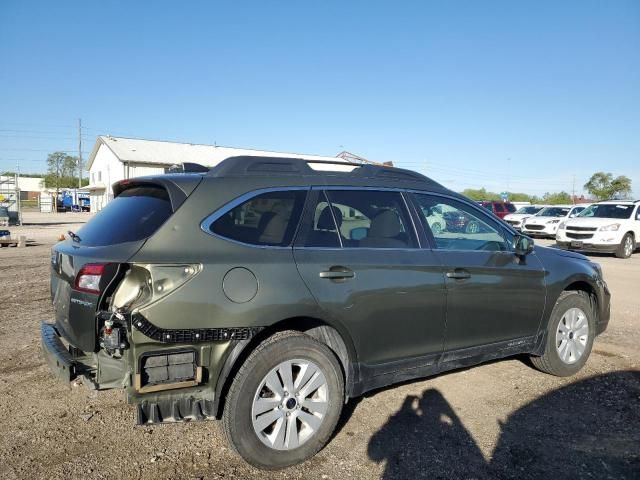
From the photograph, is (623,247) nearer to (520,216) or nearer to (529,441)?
(520,216)

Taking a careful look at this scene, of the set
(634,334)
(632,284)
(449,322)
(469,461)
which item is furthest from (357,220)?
(632,284)

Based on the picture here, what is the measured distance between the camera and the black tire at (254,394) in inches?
110

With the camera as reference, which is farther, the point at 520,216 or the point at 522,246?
the point at 520,216

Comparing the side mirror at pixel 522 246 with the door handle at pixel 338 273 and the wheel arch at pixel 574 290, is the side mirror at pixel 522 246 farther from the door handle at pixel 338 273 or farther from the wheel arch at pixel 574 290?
the door handle at pixel 338 273

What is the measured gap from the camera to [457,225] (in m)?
4.11

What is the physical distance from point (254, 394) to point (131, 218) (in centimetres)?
133

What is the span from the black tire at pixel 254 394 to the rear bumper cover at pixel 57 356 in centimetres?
94

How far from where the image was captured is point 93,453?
10.1ft

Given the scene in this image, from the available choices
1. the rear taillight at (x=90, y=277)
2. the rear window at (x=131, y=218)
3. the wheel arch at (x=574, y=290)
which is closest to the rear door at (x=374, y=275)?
A: the rear window at (x=131, y=218)

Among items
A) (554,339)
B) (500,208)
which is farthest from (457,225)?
(500,208)

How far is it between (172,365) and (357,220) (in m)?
1.60

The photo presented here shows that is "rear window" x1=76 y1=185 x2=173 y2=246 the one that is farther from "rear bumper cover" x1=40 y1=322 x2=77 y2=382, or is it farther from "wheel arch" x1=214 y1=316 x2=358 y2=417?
"wheel arch" x1=214 y1=316 x2=358 y2=417

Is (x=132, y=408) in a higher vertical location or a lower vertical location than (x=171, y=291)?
lower

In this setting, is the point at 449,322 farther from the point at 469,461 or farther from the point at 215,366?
the point at 215,366
